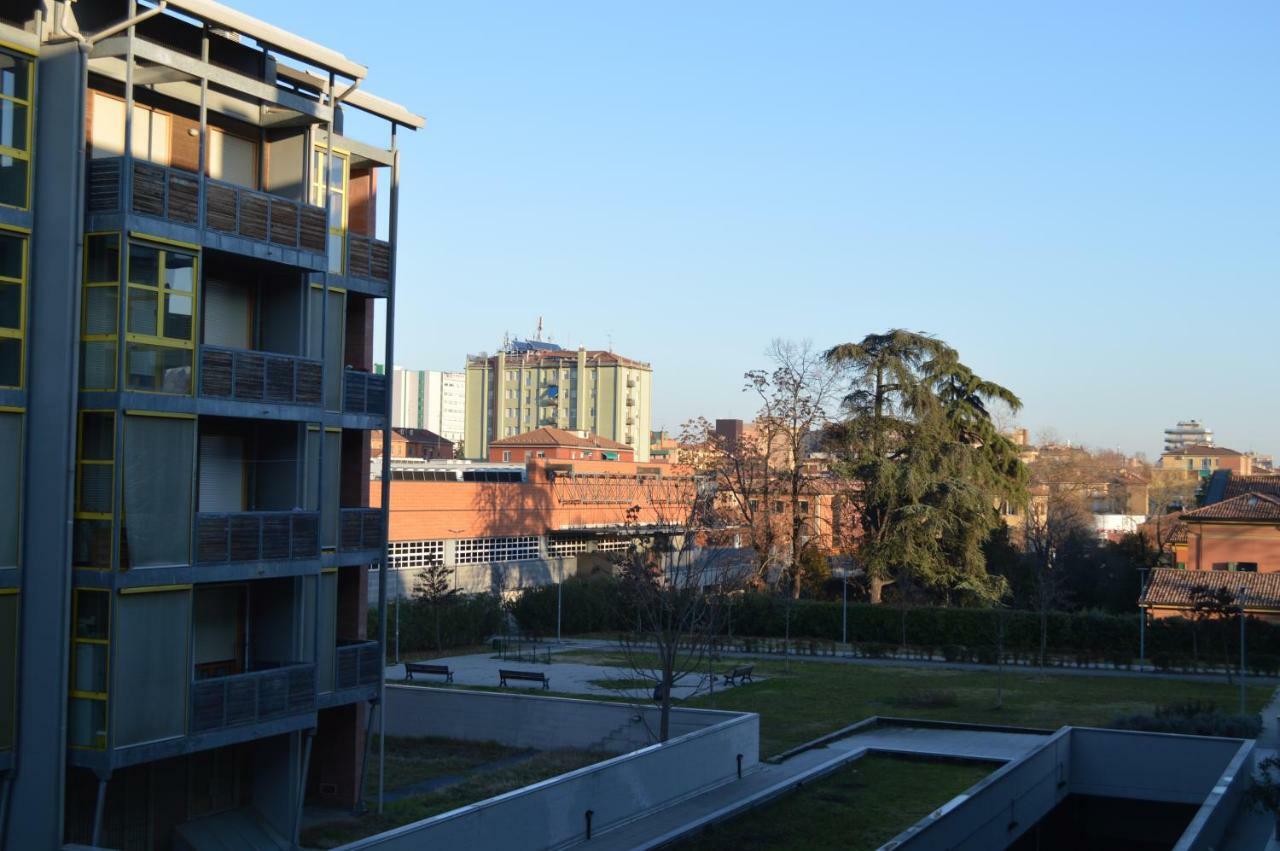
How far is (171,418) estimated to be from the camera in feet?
47.4

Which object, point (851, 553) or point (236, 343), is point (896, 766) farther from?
point (851, 553)

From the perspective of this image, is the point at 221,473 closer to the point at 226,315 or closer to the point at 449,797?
the point at 226,315

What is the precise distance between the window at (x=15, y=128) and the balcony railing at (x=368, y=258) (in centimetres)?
497

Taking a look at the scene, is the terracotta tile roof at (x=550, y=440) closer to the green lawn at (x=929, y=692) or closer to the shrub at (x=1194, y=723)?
the green lawn at (x=929, y=692)

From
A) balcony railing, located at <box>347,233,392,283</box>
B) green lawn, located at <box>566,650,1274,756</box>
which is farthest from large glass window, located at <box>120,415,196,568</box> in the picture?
green lawn, located at <box>566,650,1274,756</box>

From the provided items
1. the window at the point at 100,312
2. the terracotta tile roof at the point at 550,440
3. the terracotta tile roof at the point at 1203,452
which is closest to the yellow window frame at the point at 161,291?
the window at the point at 100,312

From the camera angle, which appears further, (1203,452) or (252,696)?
(1203,452)

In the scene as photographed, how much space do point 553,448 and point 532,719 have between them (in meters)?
63.7

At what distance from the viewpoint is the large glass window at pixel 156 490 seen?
13945mm

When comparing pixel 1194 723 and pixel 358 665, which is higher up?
pixel 358 665

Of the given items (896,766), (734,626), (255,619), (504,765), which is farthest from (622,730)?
(734,626)

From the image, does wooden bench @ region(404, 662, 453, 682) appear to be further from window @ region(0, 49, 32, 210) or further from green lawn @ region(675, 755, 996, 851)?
window @ region(0, 49, 32, 210)

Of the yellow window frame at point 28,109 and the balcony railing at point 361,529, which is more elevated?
the yellow window frame at point 28,109

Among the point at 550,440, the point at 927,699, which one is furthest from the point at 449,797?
the point at 550,440
